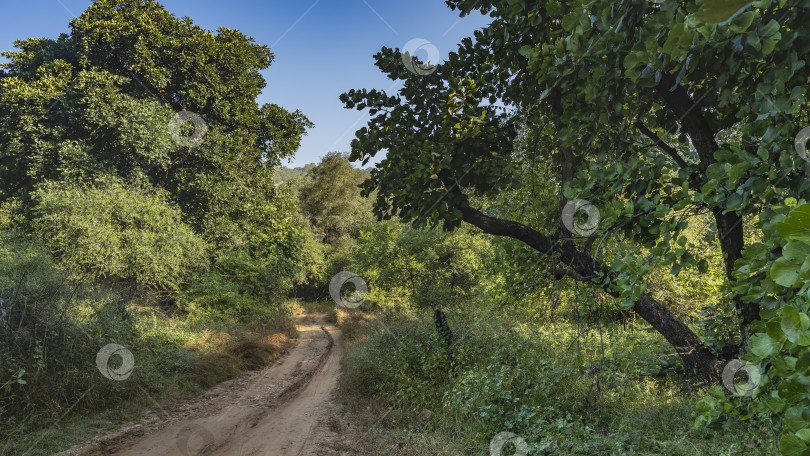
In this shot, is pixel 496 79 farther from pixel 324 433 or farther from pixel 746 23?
pixel 324 433

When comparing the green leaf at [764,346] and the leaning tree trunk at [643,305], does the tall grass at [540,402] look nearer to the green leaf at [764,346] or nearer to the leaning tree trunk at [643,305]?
the leaning tree trunk at [643,305]

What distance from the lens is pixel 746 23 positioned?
1.52 m

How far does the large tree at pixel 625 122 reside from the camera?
216cm

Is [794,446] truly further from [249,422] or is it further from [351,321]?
[351,321]

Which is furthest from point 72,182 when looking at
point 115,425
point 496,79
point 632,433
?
point 632,433

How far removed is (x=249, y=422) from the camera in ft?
24.1

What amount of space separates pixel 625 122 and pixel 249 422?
Result: 8.21m

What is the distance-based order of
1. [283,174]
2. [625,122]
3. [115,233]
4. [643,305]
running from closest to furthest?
[625,122], [643,305], [115,233], [283,174]

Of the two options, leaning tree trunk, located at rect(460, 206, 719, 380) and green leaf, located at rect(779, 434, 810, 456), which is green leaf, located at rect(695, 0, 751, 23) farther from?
leaning tree trunk, located at rect(460, 206, 719, 380)

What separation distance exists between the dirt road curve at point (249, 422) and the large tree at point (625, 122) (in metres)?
4.82

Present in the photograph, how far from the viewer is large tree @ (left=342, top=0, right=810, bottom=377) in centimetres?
216

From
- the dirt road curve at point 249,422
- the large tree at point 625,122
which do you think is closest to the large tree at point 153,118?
the dirt road curve at point 249,422

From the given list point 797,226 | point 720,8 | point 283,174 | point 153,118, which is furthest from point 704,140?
point 283,174

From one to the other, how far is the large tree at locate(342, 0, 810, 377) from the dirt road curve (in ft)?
15.8
